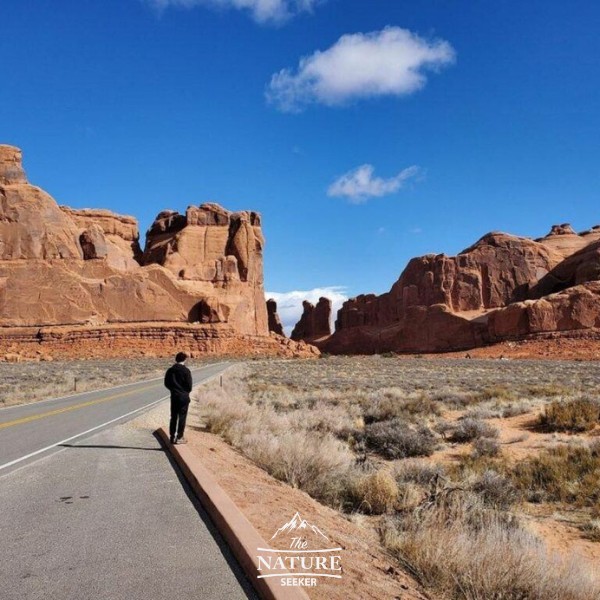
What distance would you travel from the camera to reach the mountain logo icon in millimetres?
5125

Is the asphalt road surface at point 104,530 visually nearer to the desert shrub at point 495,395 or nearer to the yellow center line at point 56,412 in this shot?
the yellow center line at point 56,412

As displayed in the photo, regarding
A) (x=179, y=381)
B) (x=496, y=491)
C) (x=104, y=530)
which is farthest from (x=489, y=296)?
(x=104, y=530)

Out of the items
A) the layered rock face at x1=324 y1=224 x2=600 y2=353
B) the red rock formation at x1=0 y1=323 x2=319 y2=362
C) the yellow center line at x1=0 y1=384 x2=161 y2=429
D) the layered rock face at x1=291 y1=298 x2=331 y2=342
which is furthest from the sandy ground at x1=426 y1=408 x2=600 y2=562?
the layered rock face at x1=291 y1=298 x2=331 y2=342

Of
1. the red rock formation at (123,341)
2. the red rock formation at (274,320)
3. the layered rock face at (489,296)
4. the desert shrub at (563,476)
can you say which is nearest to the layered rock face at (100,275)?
the red rock formation at (123,341)

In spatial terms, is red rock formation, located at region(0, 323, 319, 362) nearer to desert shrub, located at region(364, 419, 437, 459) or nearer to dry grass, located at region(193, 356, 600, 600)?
dry grass, located at region(193, 356, 600, 600)

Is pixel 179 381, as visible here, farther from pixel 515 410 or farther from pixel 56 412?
pixel 515 410

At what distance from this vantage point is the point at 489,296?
103 m

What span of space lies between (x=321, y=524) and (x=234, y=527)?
1123mm

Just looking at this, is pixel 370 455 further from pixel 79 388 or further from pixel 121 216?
pixel 121 216

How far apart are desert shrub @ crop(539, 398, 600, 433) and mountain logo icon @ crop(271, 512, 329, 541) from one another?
10477 mm

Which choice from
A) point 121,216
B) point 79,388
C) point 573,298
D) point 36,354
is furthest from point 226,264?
point 79,388

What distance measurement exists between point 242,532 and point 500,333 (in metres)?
84.5

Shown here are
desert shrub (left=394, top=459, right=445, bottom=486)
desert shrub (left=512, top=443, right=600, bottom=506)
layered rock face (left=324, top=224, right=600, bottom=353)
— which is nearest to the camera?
desert shrub (left=512, top=443, right=600, bottom=506)

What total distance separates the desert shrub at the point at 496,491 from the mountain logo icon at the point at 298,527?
332 cm
